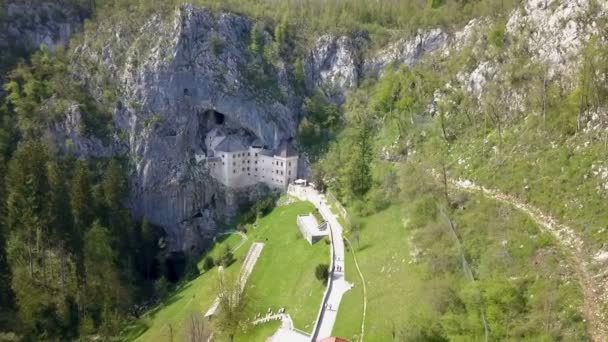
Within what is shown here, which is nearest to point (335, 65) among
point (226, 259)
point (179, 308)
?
point (226, 259)

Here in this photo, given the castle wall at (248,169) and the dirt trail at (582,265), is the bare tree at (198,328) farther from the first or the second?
the dirt trail at (582,265)

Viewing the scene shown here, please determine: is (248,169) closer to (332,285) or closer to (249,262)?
(249,262)

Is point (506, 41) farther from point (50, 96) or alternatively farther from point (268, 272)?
point (50, 96)

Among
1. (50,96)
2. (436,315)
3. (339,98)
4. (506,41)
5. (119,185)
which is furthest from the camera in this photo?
(339,98)

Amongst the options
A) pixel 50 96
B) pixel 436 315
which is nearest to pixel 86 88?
pixel 50 96

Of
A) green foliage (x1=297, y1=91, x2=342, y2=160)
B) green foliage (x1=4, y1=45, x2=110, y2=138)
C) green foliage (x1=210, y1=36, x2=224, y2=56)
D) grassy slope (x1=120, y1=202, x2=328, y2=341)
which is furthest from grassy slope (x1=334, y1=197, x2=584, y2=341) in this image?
green foliage (x1=4, y1=45, x2=110, y2=138)
